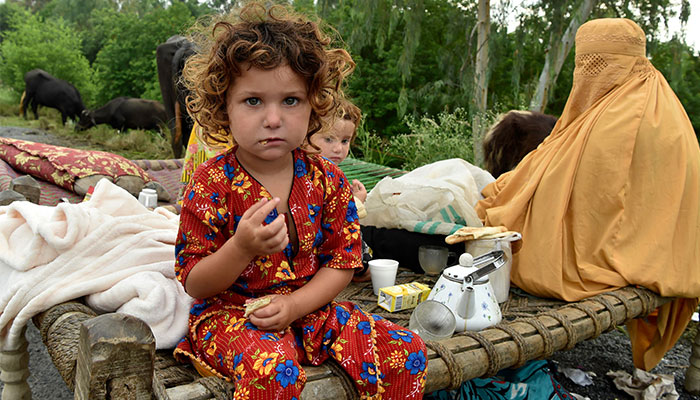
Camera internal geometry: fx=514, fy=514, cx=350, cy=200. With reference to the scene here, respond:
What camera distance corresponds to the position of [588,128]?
8.70ft

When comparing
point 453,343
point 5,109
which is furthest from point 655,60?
point 5,109

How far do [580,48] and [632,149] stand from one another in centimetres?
65

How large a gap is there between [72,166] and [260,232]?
11.5 ft

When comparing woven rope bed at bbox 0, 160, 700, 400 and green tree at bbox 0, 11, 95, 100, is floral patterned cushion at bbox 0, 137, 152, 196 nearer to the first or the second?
woven rope bed at bbox 0, 160, 700, 400

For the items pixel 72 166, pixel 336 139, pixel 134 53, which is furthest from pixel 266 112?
pixel 134 53

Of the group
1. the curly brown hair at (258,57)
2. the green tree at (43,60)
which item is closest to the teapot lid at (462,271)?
the curly brown hair at (258,57)

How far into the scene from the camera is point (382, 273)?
2.39 meters

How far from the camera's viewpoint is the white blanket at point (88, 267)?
1.66 meters

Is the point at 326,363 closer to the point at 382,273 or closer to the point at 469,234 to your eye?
the point at 382,273

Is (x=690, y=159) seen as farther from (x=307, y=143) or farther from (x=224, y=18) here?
(x=224, y=18)

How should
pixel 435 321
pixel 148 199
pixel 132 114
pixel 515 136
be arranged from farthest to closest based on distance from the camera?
pixel 132 114 < pixel 515 136 < pixel 148 199 < pixel 435 321

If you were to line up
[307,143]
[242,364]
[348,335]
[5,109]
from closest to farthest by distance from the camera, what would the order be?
[242,364], [348,335], [307,143], [5,109]

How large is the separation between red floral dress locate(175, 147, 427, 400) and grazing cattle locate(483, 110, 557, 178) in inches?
100

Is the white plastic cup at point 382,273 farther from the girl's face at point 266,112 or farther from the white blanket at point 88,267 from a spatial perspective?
the girl's face at point 266,112
